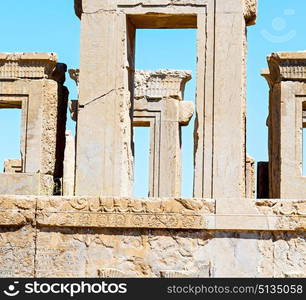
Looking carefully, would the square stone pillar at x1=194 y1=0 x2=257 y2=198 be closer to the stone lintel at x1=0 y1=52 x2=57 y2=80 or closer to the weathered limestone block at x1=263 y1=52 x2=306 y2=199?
the weathered limestone block at x1=263 y1=52 x2=306 y2=199

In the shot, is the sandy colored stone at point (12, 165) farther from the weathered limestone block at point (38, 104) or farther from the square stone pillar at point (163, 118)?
the weathered limestone block at point (38, 104)

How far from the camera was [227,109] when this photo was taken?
7.91m

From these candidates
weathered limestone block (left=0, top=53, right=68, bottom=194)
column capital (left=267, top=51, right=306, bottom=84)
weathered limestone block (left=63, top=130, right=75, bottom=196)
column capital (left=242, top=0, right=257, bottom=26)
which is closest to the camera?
column capital (left=242, top=0, right=257, bottom=26)

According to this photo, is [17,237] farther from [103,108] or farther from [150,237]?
[103,108]

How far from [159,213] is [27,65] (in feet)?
14.4

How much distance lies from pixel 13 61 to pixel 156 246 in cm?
466

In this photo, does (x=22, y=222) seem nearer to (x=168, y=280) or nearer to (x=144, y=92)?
(x=168, y=280)

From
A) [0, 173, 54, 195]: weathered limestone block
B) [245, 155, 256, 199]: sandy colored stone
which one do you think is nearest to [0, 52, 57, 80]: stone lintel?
[0, 173, 54, 195]: weathered limestone block

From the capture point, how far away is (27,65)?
10.6 metres

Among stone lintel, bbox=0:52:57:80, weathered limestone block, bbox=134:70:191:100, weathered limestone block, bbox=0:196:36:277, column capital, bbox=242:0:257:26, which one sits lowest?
weathered limestone block, bbox=0:196:36:277

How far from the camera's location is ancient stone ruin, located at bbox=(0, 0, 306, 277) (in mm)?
6844

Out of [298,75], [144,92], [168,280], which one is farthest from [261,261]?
[144,92]

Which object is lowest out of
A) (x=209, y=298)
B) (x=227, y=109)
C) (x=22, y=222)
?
(x=209, y=298)

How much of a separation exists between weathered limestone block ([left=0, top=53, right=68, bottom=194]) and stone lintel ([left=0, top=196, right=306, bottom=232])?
6.90 ft
